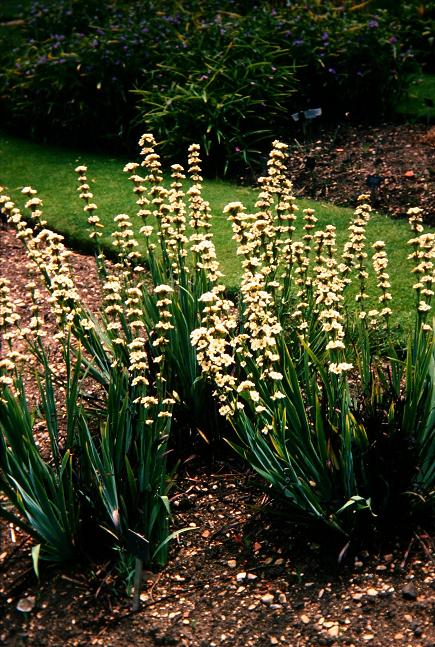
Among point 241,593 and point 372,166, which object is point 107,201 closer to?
point 372,166

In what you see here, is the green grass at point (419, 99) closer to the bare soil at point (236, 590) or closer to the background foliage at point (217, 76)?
the background foliage at point (217, 76)

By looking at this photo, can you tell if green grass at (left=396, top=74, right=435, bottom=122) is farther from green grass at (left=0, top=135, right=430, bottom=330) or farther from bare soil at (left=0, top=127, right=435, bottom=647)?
bare soil at (left=0, top=127, right=435, bottom=647)

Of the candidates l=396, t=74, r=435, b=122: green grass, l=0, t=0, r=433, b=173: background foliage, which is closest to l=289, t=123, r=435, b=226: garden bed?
l=396, t=74, r=435, b=122: green grass

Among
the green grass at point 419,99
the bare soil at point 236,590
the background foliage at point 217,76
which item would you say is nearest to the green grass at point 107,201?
the background foliage at point 217,76

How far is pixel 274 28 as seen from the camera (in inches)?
356

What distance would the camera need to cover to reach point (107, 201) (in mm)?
7215

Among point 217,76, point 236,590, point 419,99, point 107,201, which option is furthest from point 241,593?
point 419,99

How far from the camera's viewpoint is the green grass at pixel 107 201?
5801 mm

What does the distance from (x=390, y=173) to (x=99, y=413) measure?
4117mm

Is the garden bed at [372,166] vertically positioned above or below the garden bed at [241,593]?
above

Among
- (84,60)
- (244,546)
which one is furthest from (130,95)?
(244,546)

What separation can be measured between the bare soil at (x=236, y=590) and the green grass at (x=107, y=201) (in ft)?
7.00

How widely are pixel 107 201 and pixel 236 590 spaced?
4795 millimetres

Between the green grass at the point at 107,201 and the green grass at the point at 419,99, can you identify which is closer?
the green grass at the point at 107,201
